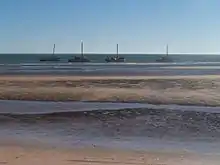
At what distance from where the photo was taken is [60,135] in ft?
36.6

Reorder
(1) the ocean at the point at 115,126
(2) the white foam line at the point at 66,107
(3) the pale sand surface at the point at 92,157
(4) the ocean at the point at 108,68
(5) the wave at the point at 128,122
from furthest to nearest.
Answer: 1. (4) the ocean at the point at 108,68
2. (2) the white foam line at the point at 66,107
3. (5) the wave at the point at 128,122
4. (1) the ocean at the point at 115,126
5. (3) the pale sand surface at the point at 92,157

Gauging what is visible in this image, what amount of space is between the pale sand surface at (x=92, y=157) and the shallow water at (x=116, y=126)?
706mm

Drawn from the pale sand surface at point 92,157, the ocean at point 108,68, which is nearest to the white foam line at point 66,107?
the pale sand surface at point 92,157

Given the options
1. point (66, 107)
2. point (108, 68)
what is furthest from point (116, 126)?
point (108, 68)

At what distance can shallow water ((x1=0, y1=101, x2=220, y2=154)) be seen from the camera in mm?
10172

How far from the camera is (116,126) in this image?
40.5 ft

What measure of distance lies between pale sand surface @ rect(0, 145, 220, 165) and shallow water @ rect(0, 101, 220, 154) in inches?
27.8

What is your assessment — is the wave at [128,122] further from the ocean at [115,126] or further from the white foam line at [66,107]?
the white foam line at [66,107]

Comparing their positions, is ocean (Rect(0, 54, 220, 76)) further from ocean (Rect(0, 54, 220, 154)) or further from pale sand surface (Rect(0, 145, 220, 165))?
pale sand surface (Rect(0, 145, 220, 165))

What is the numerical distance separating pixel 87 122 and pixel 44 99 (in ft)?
22.6

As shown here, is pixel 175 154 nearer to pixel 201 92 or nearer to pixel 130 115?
pixel 130 115

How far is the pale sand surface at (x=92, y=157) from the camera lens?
7996 mm

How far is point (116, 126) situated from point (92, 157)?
3936mm

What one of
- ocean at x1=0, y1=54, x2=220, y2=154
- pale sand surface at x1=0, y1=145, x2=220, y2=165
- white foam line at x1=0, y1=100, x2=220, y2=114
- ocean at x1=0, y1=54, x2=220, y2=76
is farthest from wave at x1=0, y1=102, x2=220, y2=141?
ocean at x1=0, y1=54, x2=220, y2=76
